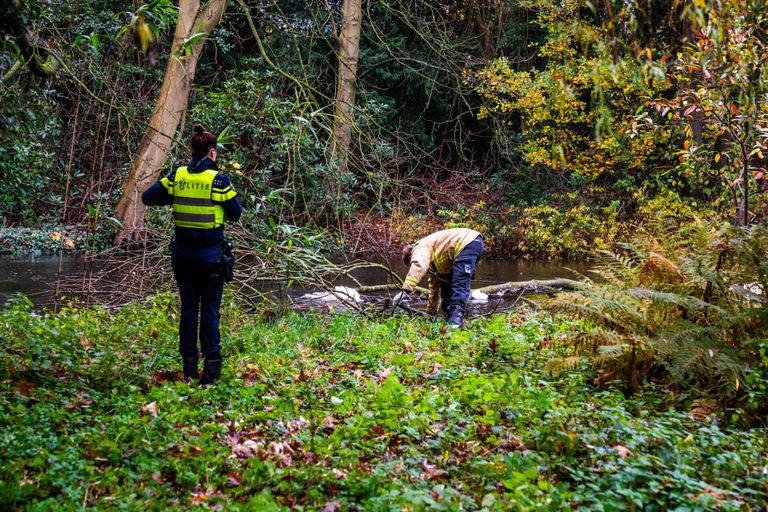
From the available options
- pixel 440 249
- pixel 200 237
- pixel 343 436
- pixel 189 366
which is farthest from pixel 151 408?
pixel 440 249

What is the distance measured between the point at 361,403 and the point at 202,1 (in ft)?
48.1

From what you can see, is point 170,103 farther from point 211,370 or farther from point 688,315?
point 688,315

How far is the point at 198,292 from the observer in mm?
5906

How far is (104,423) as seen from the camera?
4.38 meters

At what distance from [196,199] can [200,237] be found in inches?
13.2

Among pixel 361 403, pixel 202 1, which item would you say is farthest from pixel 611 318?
pixel 202 1

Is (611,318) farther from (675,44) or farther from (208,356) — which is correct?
(208,356)

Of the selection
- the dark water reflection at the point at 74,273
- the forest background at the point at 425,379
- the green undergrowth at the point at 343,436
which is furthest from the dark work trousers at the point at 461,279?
the green undergrowth at the point at 343,436

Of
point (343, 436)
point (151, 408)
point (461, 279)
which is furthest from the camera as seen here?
point (461, 279)

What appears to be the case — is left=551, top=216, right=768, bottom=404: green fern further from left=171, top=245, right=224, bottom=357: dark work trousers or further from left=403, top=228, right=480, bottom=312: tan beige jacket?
left=403, top=228, right=480, bottom=312: tan beige jacket

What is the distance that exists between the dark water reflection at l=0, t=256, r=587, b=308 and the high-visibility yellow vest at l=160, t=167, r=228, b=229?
17.3 feet

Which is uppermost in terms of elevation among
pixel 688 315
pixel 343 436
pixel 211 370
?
pixel 688 315

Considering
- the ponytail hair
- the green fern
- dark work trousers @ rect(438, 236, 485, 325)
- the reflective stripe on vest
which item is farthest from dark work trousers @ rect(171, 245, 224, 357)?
dark work trousers @ rect(438, 236, 485, 325)

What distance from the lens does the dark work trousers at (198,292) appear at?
18.9 feet
